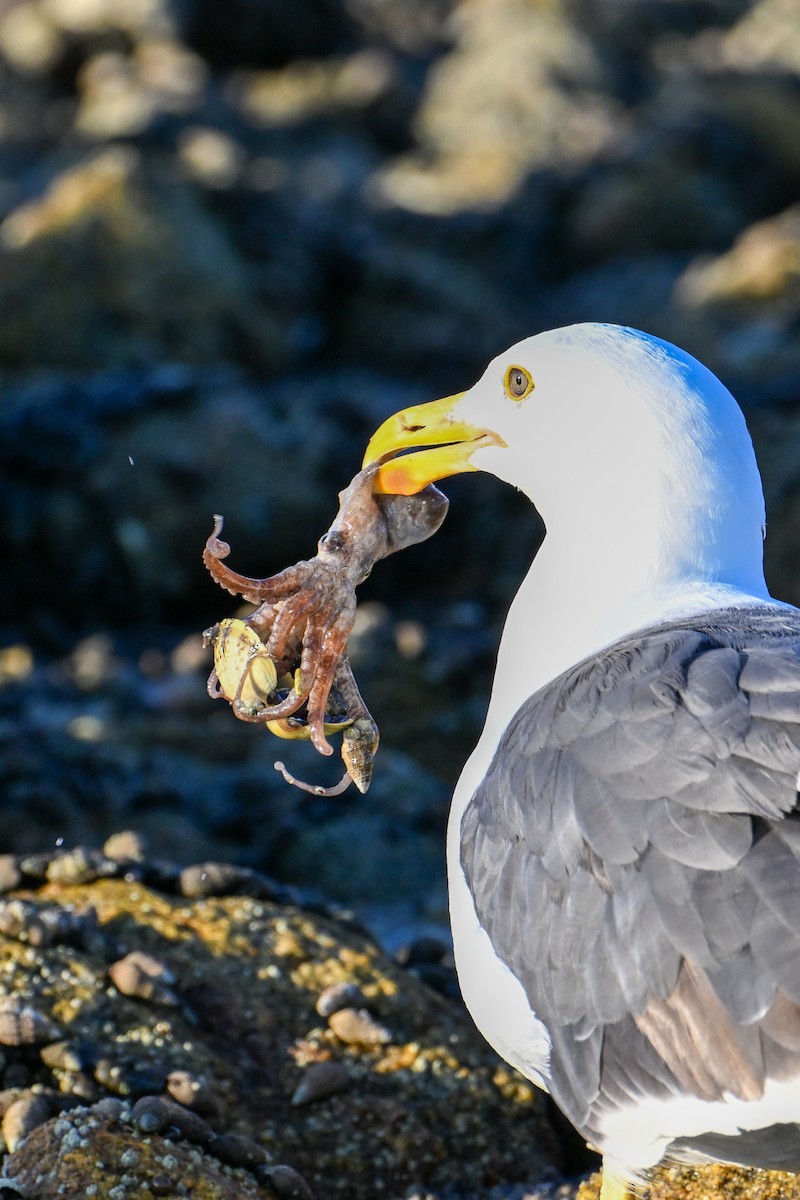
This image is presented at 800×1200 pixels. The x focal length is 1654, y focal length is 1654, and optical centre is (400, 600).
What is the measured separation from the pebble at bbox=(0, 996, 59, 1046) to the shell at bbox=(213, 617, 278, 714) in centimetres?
101

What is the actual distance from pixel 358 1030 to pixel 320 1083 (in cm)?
24

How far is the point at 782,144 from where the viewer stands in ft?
62.6

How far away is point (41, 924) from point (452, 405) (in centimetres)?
188

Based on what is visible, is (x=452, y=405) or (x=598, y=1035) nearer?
(x=598, y=1035)

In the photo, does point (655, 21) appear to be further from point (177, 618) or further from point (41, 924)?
point (41, 924)

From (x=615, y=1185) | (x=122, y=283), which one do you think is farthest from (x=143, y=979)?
(x=122, y=283)

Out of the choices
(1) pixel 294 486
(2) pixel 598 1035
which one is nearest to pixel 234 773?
(1) pixel 294 486

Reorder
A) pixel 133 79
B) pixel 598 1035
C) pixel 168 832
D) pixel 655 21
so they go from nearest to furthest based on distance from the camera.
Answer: pixel 598 1035
pixel 168 832
pixel 133 79
pixel 655 21

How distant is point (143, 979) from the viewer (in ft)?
15.1

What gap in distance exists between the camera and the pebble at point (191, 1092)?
427cm

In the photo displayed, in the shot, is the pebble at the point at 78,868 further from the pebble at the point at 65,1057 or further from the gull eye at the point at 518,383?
the gull eye at the point at 518,383

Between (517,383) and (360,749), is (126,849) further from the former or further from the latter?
(517,383)

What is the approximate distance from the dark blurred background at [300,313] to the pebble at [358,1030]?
215 centimetres

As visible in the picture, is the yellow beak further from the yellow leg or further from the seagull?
the yellow leg
